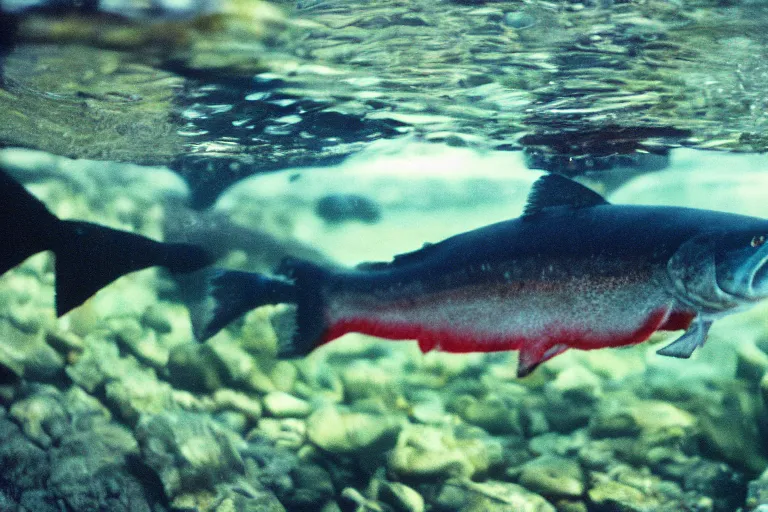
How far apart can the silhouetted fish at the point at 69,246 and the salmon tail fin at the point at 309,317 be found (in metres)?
1.92

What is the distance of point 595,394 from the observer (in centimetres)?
605

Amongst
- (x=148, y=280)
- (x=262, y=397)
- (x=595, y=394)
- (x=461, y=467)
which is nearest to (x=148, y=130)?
(x=148, y=280)

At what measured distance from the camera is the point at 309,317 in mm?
3182

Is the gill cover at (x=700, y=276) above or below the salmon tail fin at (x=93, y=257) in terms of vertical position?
above

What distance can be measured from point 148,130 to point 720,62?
7.12 metres

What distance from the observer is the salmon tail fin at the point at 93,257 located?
4355mm

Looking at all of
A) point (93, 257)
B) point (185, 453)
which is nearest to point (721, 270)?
point (185, 453)

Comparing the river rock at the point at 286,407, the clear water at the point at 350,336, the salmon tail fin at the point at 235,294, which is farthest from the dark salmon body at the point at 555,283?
the river rock at the point at 286,407

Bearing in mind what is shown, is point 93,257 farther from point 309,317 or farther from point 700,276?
point 700,276

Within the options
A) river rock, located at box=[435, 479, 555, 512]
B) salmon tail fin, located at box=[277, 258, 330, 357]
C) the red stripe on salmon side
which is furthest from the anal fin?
river rock, located at box=[435, 479, 555, 512]

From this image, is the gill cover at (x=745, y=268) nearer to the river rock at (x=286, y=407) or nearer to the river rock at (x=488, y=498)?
the river rock at (x=488, y=498)

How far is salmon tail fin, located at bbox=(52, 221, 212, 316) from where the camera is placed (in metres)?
4.36

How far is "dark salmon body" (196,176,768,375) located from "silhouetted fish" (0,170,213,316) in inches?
85.6

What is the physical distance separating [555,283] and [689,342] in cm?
63
